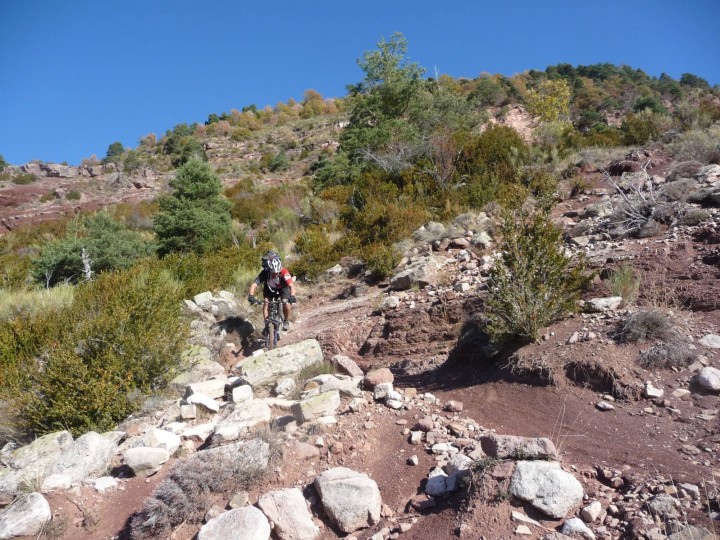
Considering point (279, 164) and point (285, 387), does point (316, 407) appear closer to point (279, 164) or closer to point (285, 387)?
point (285, 387)

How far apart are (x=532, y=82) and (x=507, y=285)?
48469 mm

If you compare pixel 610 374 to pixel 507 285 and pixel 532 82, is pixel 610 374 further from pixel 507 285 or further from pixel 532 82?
pixel 532 82

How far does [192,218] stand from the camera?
13797 mm

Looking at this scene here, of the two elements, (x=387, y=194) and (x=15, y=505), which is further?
(x=387, y=194)

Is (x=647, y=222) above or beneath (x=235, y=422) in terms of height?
above

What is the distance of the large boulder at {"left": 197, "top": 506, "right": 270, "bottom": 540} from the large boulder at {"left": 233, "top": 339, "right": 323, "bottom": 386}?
2512mm

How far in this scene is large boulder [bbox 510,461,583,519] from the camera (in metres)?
2.52

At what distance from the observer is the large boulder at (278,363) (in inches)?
217

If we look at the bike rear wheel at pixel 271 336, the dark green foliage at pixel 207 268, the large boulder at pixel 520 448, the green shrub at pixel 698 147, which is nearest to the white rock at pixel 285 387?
the bike rear wheel at pixel 271 336

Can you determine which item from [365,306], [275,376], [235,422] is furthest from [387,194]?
[235,422]

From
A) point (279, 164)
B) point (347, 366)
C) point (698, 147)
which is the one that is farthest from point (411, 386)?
point (279, 164)

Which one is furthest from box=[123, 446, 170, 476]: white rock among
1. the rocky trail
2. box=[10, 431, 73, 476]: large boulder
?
box=[10, 431, 73, 476]: large boulder

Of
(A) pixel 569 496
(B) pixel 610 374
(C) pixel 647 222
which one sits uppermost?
(C) pixel 647 222

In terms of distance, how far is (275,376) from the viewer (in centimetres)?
554
